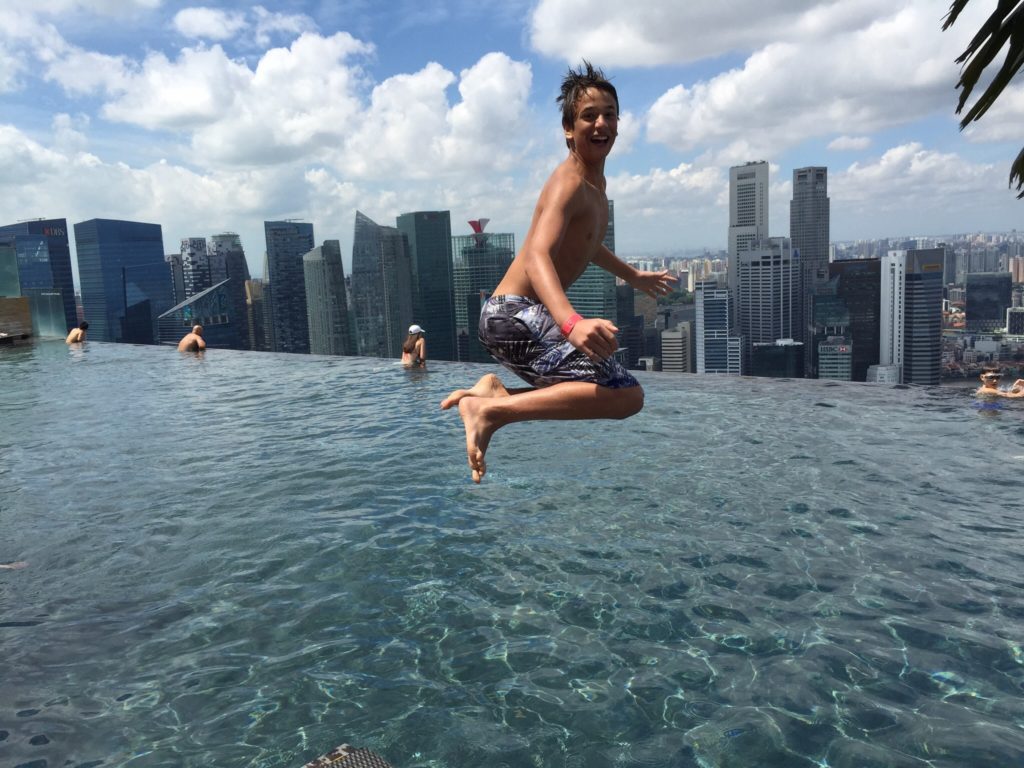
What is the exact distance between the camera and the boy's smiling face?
3.66 meters

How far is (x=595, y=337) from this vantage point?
3.11 metres

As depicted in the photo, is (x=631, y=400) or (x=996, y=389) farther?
(x=996, y=389)

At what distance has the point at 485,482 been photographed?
838cm

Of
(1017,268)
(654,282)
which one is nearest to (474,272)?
(654,282)

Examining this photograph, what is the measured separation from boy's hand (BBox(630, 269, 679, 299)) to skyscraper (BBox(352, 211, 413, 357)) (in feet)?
452

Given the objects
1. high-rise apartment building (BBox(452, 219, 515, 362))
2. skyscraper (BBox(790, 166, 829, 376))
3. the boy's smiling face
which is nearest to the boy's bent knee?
the boy's smiling face

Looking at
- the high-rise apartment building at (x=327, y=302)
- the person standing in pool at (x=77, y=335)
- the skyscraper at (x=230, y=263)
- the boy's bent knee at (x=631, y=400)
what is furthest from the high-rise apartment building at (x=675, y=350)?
the boy's bent knee at (x=631, y=400)

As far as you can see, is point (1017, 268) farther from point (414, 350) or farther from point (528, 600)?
point (528, 600)

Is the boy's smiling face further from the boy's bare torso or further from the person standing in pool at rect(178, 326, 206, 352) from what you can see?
the person standing in pool at rect(178, 326, 206, 352)

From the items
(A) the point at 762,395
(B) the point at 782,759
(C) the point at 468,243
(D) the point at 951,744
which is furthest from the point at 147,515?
(C) the point at 468,243

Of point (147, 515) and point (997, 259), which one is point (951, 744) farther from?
point (997, 259)

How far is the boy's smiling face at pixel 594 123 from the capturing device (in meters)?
3.66

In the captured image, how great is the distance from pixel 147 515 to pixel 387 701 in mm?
4662

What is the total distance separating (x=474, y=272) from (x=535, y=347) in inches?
4977
